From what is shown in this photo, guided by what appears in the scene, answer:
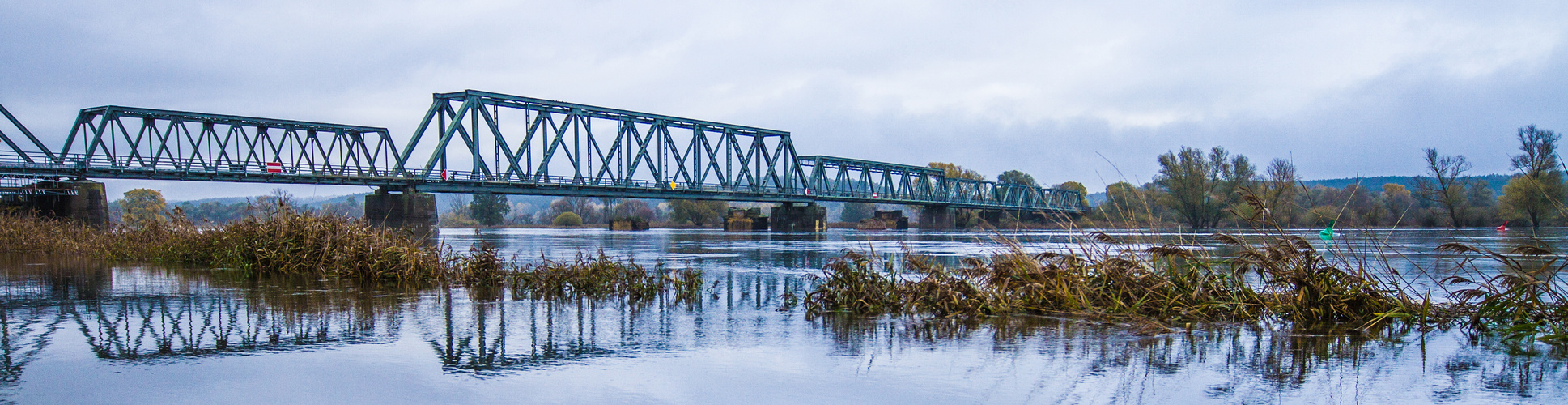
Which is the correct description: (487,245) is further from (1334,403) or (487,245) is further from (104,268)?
(1334,403)

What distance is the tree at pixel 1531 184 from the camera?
5609 centimetres

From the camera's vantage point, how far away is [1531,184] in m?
54.0

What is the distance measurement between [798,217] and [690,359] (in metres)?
94.7

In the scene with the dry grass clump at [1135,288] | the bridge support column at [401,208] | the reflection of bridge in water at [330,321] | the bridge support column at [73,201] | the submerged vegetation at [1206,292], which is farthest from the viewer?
the bridge support column at [401,208]

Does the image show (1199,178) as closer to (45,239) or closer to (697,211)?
(697,211)

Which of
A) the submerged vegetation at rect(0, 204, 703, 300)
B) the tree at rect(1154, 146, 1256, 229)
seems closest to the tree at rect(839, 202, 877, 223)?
the tree at rect(1154, 146, 1256, 229)

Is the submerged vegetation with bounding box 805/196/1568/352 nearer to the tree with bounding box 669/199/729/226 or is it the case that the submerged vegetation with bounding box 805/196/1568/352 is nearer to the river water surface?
the river water surface

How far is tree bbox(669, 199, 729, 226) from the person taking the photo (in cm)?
11950

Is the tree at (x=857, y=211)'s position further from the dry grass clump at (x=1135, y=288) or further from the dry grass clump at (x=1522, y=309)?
the dry grass clump at (x=1522, y=309)

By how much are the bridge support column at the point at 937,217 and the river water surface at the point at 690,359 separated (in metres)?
115

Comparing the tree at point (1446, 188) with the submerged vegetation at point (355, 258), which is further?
the tree at point (1446, 188)

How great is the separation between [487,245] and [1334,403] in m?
12.4

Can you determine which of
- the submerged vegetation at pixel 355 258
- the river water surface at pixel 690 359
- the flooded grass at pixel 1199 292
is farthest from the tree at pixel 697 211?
the river water surface at pixel 690 359

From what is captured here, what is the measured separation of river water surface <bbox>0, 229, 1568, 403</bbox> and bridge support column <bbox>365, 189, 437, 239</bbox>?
48884mm
